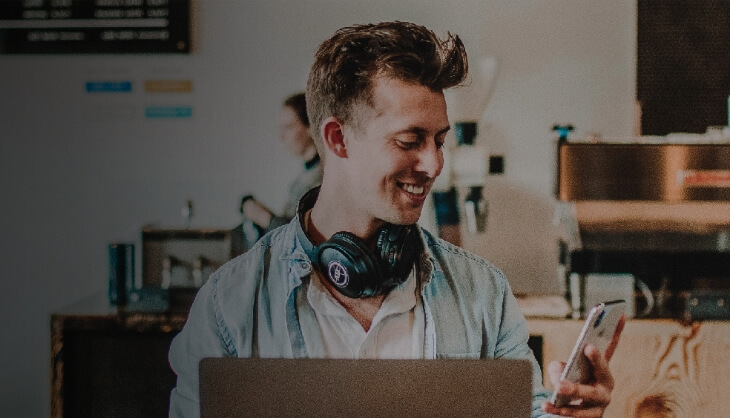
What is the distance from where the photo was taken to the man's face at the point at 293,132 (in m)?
2.14

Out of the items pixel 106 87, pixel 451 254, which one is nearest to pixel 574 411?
pixel 451 254

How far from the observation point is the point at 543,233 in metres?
2.24

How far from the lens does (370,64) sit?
72.6 inches

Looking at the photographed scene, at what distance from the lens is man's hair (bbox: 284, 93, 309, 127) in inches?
85.0

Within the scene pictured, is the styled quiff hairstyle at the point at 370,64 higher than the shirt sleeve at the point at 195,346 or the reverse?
higher

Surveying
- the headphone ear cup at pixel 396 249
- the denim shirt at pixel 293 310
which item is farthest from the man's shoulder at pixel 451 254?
the headphone ear cup at pixel 396 249

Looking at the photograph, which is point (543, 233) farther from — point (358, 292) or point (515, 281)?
point (358, 292)

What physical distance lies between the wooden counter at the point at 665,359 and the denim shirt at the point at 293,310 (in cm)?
20

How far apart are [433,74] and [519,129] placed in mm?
449

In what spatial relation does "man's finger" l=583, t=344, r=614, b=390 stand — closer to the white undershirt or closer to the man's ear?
the white undershirt

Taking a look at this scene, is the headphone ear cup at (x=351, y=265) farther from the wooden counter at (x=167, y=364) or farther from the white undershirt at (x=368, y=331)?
the wooden counter at (x=167, y=364)

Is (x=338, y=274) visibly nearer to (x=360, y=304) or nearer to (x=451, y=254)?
(x=360, y=304)

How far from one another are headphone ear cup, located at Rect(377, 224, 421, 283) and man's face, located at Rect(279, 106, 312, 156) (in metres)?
0.40

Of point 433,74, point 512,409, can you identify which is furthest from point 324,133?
point 512,409
